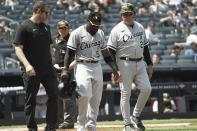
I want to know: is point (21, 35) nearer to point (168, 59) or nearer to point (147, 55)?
point (147, 55)

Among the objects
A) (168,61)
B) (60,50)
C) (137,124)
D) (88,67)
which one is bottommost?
(168,61)

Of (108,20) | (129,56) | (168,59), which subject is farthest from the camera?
(108,20)

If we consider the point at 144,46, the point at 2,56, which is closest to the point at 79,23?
the point at 2,56

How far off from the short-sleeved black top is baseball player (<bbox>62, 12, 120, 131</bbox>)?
0.34m

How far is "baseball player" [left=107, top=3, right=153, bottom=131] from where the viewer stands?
413 inches

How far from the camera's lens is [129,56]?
10508 mm

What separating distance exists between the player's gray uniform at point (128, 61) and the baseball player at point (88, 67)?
71 cm

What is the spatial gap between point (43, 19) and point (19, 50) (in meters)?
0.63

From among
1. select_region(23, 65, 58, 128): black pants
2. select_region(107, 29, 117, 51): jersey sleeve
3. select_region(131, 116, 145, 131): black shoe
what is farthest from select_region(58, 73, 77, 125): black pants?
select_region(23, 65, 58, 128): black pants

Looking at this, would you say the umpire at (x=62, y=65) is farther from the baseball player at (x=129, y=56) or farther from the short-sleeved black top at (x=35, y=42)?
the short-sleeved black top at (x=35, y=42)

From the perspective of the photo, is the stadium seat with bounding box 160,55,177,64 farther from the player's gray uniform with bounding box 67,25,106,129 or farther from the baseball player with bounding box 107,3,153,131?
the player's gray uniform with bounding box 67,25,106,129

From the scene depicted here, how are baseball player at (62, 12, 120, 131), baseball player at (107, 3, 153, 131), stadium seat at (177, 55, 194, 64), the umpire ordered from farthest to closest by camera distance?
stadium seat at (177, 55, 194, 64) → the umpire → baseball player at (107, 3, 153, 131) → baseball player at (62, 12, 120, 131)

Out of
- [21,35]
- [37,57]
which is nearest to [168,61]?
[37,57]

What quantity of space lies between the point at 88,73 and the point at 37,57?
0.81 m
